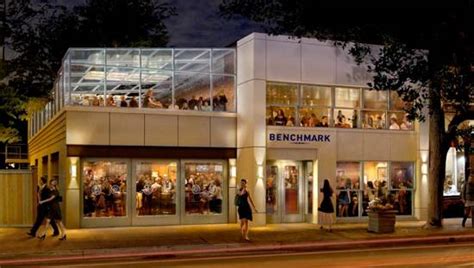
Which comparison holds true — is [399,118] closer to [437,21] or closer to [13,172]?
[437,21]

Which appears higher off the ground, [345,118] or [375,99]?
[375,99]

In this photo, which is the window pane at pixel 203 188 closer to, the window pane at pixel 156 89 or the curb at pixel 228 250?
the window pane at pixel 156 89

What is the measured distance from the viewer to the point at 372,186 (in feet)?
80.7

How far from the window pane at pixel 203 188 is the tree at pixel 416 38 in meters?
5.66

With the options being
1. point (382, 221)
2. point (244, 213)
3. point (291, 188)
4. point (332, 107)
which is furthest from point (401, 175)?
point (244, 213)

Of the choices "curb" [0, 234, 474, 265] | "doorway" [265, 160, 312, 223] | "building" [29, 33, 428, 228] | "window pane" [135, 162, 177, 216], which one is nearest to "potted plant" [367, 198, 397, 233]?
"curb" [0, 234, 474, 265]

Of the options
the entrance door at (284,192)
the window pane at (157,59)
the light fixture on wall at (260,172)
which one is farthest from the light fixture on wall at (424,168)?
the window pane at (157,59)

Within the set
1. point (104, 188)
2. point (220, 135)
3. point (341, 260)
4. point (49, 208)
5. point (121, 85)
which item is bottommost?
point (341, 260)

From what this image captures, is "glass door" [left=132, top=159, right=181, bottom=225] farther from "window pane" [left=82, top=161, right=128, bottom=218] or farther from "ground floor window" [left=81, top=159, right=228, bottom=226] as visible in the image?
"window pane" [left=82, top=161, right=128, bottom=218]

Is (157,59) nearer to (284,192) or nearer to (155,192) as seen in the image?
(155,192)

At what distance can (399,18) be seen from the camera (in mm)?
20719

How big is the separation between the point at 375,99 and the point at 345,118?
1.62m

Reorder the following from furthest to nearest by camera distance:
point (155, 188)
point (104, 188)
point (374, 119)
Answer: point (374, 119) → point (155, 188) → point (104, 188)

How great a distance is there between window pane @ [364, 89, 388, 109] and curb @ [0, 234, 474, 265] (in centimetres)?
675
